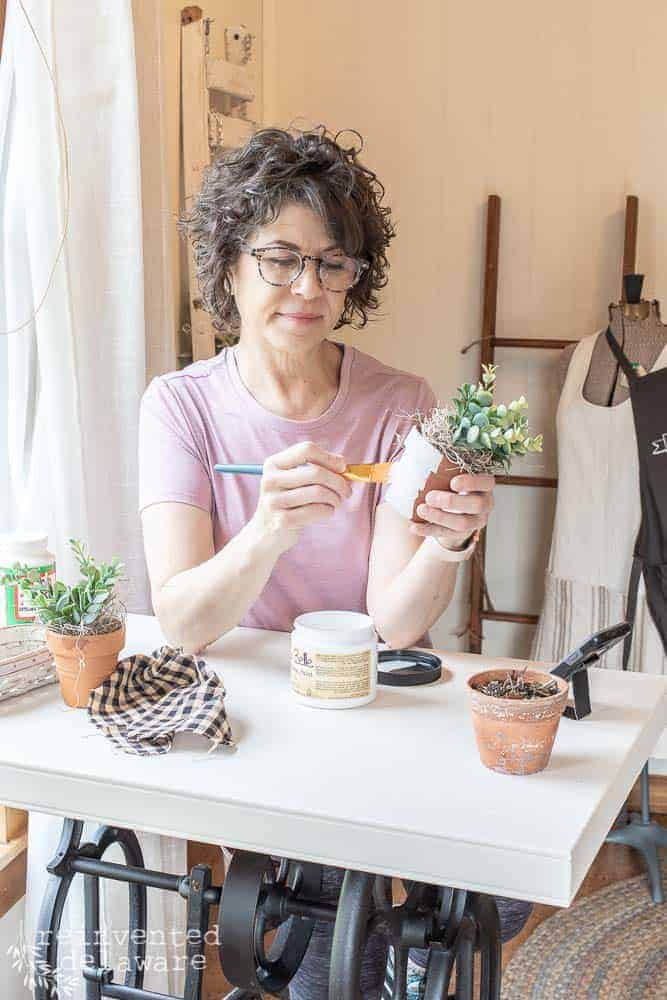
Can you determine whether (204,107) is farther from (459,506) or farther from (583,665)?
(583,665)

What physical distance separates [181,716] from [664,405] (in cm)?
174

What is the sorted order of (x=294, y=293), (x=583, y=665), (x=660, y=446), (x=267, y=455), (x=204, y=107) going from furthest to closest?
(x=660, y=446), (x=204, y=107), (x=267, y=455), (x=294, y=293), (x=583, y=665)

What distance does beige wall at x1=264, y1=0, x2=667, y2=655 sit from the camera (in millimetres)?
2822

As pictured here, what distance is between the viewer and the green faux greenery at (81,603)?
1.16 metres

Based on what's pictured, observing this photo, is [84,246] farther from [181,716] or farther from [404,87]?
[404,87]

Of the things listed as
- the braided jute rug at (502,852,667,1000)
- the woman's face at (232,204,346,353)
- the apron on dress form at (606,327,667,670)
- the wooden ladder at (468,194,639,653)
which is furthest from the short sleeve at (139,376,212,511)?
the wooden ladder at (468,194,639,653)

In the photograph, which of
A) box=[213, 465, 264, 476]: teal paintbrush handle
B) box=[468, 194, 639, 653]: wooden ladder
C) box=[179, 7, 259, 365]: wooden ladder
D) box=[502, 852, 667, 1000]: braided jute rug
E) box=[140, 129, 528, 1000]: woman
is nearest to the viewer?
box=[213, 465, 264, 476]: teal paintbrush handle

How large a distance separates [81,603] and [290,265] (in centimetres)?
55

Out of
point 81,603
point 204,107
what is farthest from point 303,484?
point 204,107

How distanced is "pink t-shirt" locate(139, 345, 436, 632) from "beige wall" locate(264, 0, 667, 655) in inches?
59.3

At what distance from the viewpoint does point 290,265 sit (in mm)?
1427

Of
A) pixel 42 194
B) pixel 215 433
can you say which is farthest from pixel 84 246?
pixel 215 433

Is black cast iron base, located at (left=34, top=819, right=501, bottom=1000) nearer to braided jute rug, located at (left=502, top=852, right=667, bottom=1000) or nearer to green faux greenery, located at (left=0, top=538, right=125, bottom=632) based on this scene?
green faux greenery, located at (left=0, top=538, right=125, bottom=632)

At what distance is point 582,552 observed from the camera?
2.61 meters
